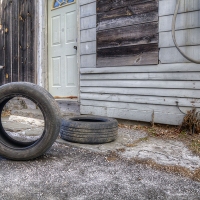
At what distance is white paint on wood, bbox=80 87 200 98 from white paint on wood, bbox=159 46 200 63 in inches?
14.6

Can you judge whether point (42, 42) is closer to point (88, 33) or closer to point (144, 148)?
point (88, 33)

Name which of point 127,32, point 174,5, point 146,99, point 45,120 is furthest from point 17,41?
point 45,120

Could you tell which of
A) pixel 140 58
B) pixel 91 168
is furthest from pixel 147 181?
pixel 140 58

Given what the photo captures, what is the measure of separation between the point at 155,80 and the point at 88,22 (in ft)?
4.95

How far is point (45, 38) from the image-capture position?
4.65 metres

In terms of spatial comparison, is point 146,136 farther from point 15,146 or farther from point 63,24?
point 63,24

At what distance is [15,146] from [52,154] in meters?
0.32

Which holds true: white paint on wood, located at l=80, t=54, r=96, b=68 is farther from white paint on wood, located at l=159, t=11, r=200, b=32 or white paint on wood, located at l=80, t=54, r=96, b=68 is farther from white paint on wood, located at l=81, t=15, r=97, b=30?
white paint on wood, located at l=159, t=11, r=200, b=32

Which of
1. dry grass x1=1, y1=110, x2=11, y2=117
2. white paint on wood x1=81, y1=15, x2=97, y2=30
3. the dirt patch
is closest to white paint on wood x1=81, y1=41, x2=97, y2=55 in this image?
white paint on wood x1=81, y1=15, x2=97, y2=30

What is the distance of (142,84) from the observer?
320 centimetres

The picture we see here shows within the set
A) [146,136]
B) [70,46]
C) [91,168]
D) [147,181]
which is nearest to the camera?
[147,181]

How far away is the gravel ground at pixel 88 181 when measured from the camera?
1302 millimetres

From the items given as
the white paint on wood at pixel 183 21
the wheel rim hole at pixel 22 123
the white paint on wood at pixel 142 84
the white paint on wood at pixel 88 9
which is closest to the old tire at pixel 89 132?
the wheel rim hole at pixel 22 123

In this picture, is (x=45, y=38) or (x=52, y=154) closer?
(x=52, y=154)
